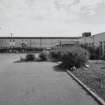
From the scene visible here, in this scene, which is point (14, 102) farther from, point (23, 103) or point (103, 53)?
point (103, 53)

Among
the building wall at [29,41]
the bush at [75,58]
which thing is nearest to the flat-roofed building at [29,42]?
the building wall at [29,41]

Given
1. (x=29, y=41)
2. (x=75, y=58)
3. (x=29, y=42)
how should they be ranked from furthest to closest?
(x=29, y=42) < (x=29, y=41) < (x=75, y=58)

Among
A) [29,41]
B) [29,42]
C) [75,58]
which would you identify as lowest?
[75,58]

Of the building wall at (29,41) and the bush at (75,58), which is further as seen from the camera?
the building wall at (29,41)

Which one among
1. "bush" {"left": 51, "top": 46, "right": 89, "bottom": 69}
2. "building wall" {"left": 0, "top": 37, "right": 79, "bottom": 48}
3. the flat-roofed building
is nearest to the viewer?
"bush" {"left": 51, "top": 46, "right": 89, "bottom": 69}

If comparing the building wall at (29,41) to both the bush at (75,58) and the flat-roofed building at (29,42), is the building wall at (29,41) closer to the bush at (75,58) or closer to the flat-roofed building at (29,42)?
the flat-roofed building at (29,42)

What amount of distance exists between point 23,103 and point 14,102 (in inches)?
12.9

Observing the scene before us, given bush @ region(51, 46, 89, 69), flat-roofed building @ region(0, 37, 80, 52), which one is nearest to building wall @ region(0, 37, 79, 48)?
flat-roofed building @ region(0, 37, 80, 52)

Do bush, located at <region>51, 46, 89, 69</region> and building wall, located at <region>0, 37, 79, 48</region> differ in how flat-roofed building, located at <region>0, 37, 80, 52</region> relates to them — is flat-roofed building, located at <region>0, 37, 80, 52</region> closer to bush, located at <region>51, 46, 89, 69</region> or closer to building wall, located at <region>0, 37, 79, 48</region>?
building wall, located at <region>0, 37, 79, 48</region>

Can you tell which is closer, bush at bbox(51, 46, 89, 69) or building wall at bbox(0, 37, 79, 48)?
bush at bbox(51, 46, 89, 69)

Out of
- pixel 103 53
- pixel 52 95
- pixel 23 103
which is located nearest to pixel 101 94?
pixel 52 95

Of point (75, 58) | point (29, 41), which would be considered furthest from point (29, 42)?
point (75, 58)

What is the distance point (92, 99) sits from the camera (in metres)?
5.86

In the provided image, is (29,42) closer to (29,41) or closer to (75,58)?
(29,41)
